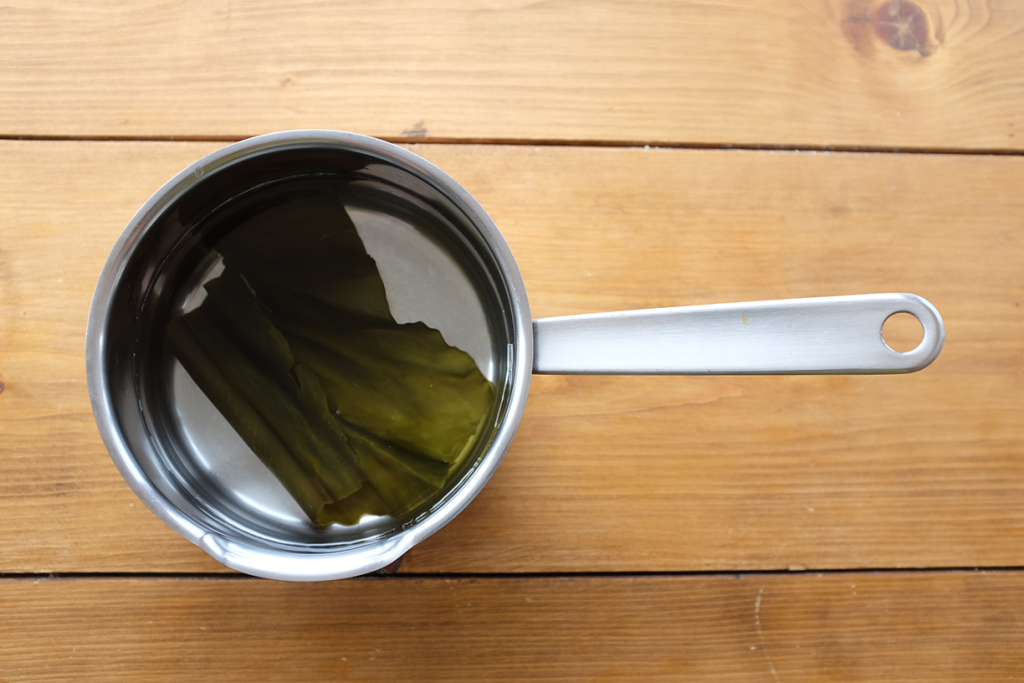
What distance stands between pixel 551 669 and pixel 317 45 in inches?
18.9

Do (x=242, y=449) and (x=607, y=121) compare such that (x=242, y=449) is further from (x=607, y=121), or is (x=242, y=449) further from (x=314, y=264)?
(x=607, y=121)

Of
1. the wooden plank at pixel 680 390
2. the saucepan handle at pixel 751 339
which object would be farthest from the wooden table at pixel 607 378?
the saucepan handle at pixel 751 339

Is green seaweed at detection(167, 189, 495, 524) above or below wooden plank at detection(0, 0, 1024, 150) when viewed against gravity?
below

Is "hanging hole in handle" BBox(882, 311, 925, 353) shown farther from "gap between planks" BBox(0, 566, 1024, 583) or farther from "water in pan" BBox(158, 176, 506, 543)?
"water in pan" BBox(158, 176, 506, 543)

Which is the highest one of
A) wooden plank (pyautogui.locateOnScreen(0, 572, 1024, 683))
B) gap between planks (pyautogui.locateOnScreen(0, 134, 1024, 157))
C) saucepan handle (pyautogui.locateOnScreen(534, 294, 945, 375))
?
gap between planks (pyautogui.locateOnScreen(0, 134, 1024, 157))

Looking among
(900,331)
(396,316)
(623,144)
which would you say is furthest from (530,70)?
(900,331)

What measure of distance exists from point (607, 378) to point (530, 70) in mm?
234

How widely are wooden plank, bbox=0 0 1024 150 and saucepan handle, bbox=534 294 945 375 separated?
0.66ft

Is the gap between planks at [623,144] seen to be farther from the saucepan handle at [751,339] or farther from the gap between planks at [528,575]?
the gap between planks at [528,575]

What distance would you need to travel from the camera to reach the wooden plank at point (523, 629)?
0.45 metres

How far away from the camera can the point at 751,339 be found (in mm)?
335

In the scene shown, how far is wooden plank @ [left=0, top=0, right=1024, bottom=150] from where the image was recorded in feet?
1.54

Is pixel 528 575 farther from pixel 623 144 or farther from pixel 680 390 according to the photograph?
pixel 623 144

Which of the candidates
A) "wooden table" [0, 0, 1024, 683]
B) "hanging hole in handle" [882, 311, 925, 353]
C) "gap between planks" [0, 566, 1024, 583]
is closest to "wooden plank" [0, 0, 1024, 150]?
"wooden table" [0, 0, 1024, 683]
